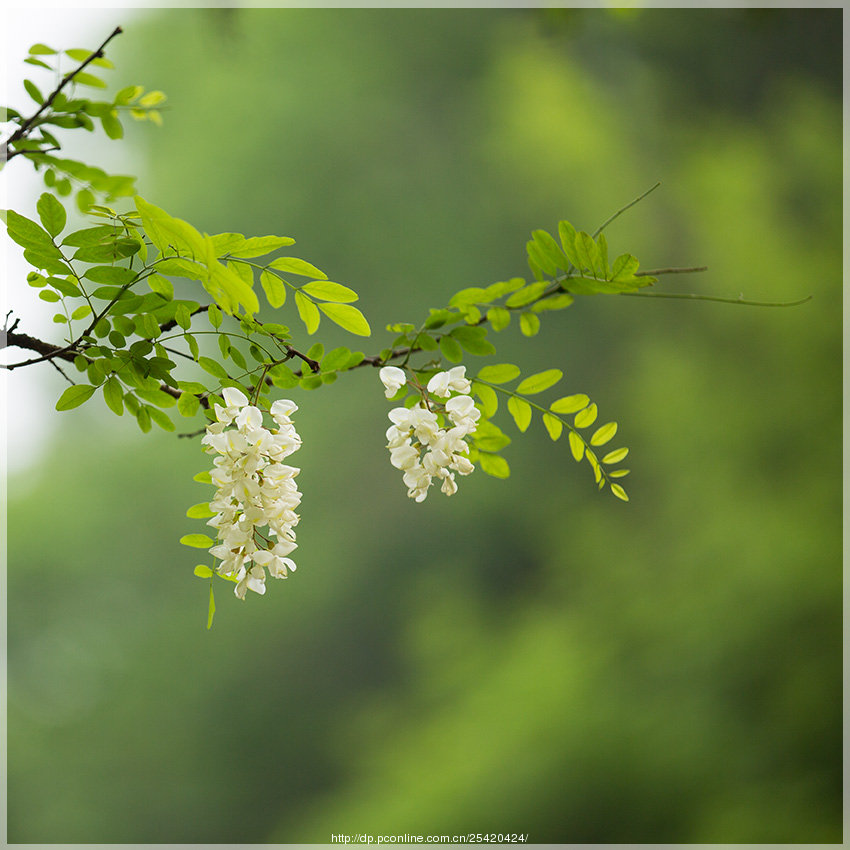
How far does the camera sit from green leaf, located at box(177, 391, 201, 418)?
45 cm

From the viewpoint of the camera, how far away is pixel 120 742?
1943 mm

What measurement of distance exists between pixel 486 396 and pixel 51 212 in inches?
11.5

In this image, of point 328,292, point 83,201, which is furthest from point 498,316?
point 83,201

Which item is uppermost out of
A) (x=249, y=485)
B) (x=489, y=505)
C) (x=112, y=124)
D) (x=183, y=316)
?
(x=489, y=505)

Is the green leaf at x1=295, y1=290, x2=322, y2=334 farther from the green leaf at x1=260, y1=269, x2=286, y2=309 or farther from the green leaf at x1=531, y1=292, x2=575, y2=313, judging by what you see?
the green leaf at x1=531, y1=292, x2=575, y2=313

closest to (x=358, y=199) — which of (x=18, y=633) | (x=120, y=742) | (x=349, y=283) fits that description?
(x=349, y=283)

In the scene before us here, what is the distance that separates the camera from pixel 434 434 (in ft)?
1.41

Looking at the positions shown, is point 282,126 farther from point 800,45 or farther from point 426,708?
point 426,708

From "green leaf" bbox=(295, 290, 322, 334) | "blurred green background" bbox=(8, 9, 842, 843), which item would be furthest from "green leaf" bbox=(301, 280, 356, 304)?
"blurred green background" bbox=(8, 9, 842, 843)

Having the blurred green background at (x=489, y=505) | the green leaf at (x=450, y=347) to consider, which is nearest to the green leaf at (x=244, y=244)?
the green leaf at (x=450, y=347)

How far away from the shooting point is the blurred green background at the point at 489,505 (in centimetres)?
188

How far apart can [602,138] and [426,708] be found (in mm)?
1757

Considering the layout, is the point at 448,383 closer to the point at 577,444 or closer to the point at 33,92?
the point at 577,444

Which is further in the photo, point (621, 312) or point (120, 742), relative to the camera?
point (621, 312)
